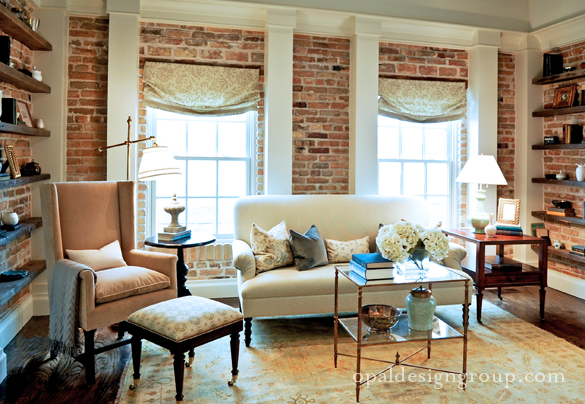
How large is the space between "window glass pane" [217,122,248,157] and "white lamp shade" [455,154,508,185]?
7.49 ft

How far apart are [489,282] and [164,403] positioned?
2859 mm

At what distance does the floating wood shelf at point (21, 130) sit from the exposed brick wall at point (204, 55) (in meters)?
0.86

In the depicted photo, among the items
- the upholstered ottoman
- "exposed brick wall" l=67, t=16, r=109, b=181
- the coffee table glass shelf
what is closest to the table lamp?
the coffee table glass shelf

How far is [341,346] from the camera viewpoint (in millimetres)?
3391

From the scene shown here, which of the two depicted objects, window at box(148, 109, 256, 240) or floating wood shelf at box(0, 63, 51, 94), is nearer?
floating wood shelf at box(0, 63, 51, 94)

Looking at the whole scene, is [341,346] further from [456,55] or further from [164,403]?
[456,55]

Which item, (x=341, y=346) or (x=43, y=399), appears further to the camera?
(x=341, y=346)

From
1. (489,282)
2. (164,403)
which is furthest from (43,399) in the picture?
(489,282)

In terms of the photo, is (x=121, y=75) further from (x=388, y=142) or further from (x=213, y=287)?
(x=388, y=142)

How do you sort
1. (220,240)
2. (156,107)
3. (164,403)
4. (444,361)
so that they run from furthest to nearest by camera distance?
(220,240), (156,107), (444,361), (164,403)

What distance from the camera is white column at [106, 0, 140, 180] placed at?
13.8ft

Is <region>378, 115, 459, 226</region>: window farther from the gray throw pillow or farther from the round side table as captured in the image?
the round side table

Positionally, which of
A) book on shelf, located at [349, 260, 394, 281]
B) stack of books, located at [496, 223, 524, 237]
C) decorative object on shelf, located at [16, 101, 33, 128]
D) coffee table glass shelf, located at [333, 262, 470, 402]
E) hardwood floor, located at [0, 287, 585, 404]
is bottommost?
hardwood floor, located at [0, 287, 585, 404]

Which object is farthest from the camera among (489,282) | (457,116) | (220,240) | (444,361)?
(457,116)
